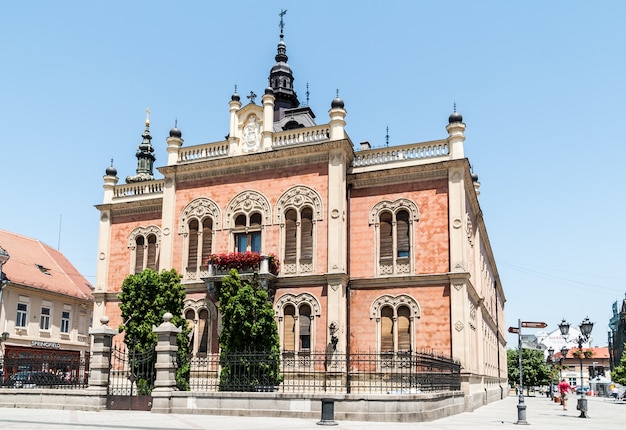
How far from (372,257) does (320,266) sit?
240 cm

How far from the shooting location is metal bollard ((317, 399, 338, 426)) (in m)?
16.8

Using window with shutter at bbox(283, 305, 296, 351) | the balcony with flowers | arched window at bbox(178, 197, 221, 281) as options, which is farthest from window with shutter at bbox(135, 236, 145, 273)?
window with shutter at bbox(283, 305, 296, 351)

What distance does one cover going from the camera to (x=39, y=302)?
4316 centimetres

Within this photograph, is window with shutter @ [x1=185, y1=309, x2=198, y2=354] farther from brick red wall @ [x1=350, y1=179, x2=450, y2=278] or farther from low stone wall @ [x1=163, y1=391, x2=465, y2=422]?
low stone wall @ [x1=163, y1=391, x2=465, y2=422]

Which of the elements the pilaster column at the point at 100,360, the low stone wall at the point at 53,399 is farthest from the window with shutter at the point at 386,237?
the low stone wall at the point at 53,399

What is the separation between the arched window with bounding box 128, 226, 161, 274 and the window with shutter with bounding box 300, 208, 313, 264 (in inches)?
341

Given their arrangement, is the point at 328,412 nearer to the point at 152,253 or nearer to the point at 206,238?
the point at 206,238

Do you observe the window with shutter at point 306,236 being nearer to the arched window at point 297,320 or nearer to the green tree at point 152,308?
the arched window at point 297,320

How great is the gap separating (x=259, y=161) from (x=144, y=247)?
8.37 meters

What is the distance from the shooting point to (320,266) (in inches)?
1105

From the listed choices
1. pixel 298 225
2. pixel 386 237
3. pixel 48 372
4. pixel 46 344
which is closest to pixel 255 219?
pixel 298 225

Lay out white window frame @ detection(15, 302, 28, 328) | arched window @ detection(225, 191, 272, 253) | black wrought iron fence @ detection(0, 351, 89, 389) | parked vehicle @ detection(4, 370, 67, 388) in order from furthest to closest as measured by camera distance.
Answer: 1. white window frame @ detection(15, 302, 28, 328)
2. arched window @ detection(225, 191, 272, 253)
3. parked vehicle @ detection(4, 370, 67, 388)
4. black wrought iron fence @ detection(0, 351, 89, 389)

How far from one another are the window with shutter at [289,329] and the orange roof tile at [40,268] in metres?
21.8

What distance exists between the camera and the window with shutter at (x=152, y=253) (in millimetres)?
33062
